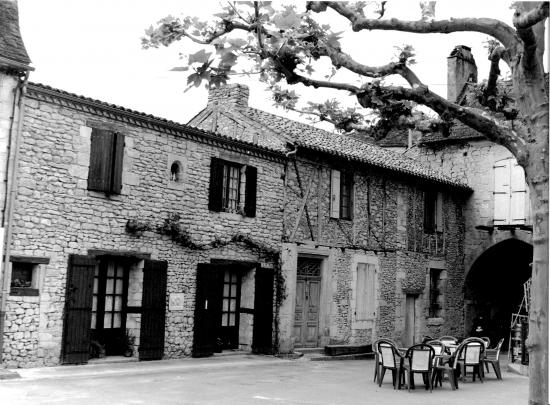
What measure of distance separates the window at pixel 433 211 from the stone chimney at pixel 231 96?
23.5ft

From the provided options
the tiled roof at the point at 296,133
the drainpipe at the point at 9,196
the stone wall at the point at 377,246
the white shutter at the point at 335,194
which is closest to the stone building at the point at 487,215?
the stone wall at the point at 377,246

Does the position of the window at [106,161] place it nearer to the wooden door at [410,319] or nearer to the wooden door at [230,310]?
the wooden door at [230,310]

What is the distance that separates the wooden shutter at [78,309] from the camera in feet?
38.1

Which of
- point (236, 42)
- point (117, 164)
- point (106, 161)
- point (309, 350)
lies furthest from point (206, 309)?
point (236, 42)

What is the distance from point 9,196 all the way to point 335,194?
905 centimetres

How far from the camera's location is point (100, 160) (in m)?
12.4

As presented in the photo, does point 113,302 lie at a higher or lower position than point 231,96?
lower

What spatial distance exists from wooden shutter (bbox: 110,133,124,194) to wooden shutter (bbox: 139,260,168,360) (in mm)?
1634

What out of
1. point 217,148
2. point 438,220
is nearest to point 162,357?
point 217,148

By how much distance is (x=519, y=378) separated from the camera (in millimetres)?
13094

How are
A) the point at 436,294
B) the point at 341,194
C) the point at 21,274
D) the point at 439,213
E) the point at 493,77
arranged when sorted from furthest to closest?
the point at 439,213 < the point at 436,294 < the point at 341,194 < the point at 21,274 < the point at 493,77

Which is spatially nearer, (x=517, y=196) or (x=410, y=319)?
(x=410, y=319)

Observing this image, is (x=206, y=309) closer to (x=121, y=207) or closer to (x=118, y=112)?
(x=121, y=207)

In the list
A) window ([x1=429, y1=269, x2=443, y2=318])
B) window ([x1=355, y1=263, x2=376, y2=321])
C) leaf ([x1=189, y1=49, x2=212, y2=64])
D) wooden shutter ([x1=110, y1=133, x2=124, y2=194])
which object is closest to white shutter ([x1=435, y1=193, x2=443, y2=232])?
window ([x1=429, y1=269, x2=443, y2=318])
